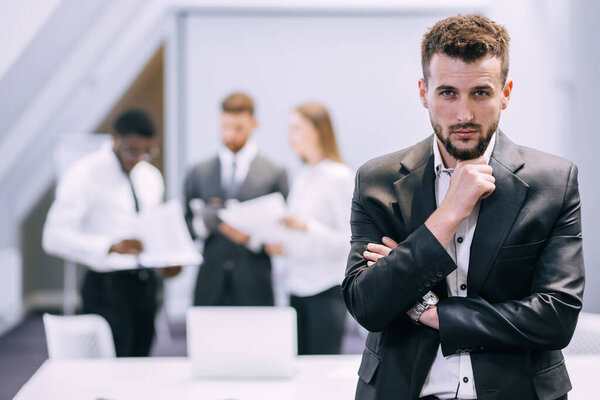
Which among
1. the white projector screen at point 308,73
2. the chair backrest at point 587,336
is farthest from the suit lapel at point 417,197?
the white projector screen at point 308,73

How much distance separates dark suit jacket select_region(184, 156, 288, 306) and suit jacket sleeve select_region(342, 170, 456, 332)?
8.52ft

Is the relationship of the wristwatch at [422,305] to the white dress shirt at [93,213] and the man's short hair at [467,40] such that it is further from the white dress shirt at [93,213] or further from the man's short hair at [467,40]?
the white dress shirt at [93,213]

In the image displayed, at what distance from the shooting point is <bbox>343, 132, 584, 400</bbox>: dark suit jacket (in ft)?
5.26

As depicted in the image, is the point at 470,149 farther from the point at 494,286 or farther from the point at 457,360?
the point at 457,360

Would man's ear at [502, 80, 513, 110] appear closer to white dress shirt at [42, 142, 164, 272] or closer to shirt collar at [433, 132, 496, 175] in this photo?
shirt collar at [433, 132, 496, 175]

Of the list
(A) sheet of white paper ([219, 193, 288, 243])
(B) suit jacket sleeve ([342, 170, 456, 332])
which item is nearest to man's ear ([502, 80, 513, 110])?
(B) suit jacket sleeve ([342, 170, 456, 332])

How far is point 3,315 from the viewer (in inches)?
274

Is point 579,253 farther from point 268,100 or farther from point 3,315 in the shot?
point 3,315

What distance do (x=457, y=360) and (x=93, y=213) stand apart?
107 inches

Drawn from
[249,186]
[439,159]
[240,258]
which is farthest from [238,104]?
[439,159]

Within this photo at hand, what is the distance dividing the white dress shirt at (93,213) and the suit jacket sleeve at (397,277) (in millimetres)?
2307

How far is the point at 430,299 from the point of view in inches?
66.1

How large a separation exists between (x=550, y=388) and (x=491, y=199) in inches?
17.3

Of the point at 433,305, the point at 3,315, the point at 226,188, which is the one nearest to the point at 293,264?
the point at 226,188
